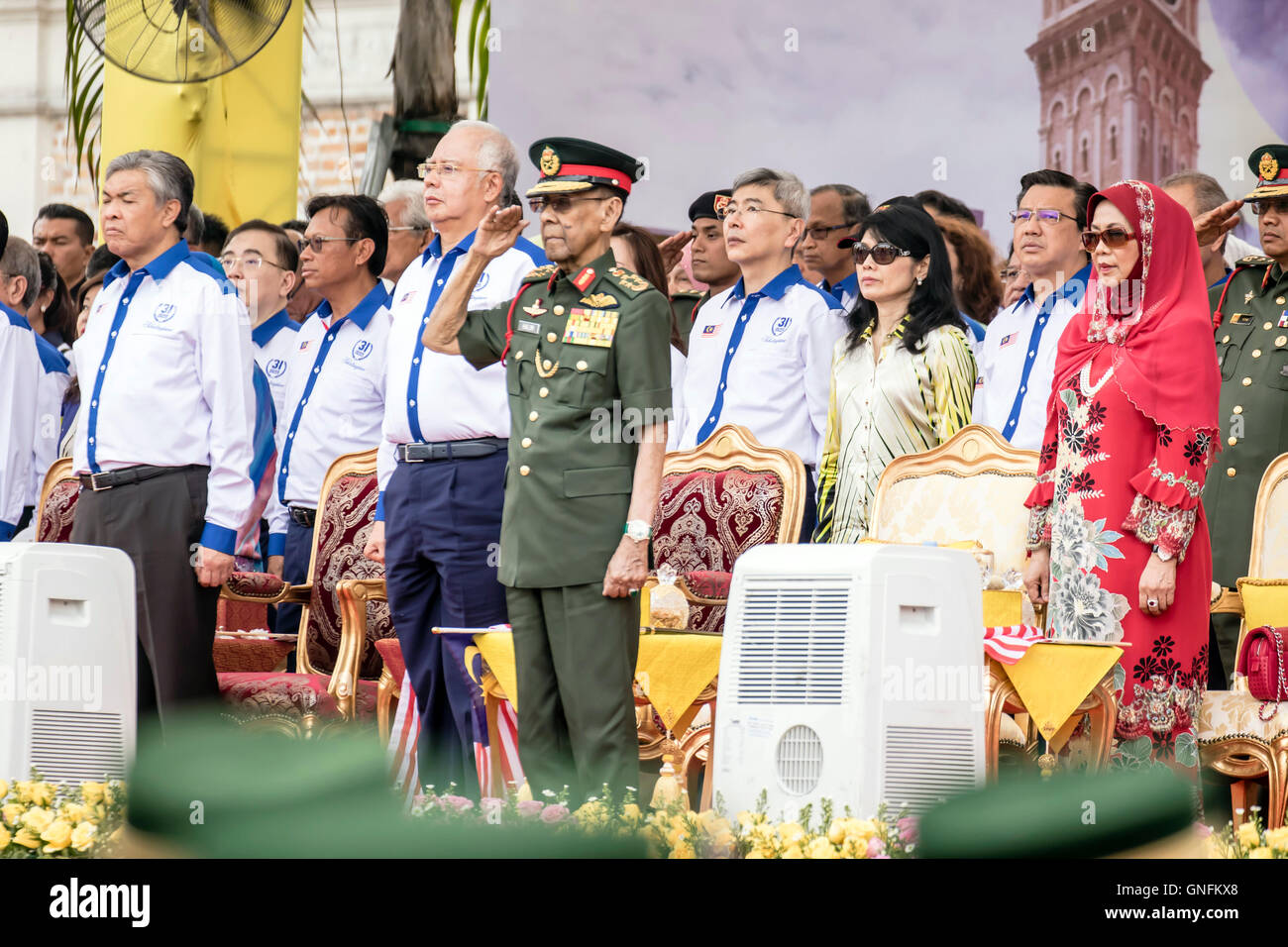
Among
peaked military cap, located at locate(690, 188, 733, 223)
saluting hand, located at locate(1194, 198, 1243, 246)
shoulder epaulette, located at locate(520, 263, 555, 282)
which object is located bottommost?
shoulder epaulette, located at locate(520, 263, 555, 282)

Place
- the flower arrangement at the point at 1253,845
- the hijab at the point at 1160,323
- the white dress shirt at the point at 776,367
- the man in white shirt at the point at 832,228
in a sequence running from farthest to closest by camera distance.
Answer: the man in white shirt at the point at 832,228 < the white dress shirt at the point at 776,367 < the hijab at the point at 1160,323 < the flower arrangement at the point at 1253,845

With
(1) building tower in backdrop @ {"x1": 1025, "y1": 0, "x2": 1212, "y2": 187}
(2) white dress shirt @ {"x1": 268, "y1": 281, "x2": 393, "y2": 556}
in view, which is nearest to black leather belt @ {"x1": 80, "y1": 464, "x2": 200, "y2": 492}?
(2) white dress shirt @ {"x1": 268, "y1": 281, "x2": 393, "y2": 556}

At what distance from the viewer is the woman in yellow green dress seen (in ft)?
15.4

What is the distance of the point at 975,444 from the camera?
459cm

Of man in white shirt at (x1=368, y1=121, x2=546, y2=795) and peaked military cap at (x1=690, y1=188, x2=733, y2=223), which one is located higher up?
peaked military cap at (x1=690, y1=188, x2=733, y2=223)

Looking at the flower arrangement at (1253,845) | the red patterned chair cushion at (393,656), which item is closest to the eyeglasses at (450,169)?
the red patterned chair cushion at (393,656)

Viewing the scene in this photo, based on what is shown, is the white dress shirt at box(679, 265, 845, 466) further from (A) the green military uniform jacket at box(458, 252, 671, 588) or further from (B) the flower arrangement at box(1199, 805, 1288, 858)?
(B) the flower arrangement at box(1199, 805, 1288, 858)

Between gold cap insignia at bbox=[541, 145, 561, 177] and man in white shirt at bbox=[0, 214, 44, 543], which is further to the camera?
man in white shirt at bbox=[0, 214, 44, 543]

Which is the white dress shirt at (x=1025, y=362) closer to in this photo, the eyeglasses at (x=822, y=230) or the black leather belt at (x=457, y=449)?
the eyeglasses at (x=822, y=230)

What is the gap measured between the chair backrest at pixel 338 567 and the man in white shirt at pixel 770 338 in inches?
39.0

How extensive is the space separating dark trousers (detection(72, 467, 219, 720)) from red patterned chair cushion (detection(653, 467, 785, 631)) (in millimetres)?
1312

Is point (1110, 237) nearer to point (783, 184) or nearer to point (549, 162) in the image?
point (549, 162)

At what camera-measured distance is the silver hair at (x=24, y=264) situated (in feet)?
A: 19.6

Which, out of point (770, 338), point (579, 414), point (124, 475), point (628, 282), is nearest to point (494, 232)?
point (628, 282)
